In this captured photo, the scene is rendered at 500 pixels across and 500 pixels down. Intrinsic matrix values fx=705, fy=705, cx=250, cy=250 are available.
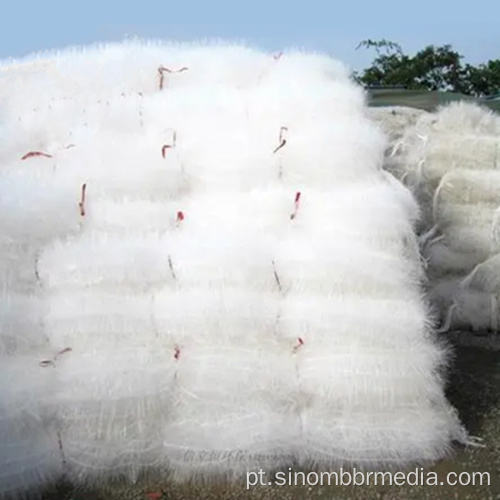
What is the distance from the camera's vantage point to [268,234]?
1.67m

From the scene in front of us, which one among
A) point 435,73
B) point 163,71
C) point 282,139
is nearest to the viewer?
point 282,139

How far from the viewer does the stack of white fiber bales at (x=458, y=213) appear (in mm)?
2115

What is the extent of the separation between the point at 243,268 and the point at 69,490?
640mm

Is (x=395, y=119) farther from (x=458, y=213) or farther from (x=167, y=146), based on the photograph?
(x=167, y=146)

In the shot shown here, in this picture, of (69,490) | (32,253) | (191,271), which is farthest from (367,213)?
(69,490)

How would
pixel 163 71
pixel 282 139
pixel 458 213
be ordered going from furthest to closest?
1. pixel 458 213
2. pixel 163 71
3. pixel 282 139

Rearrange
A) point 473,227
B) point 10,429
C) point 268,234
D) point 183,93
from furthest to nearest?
point 473,227, point 183,93, point 268,234, point 10,429

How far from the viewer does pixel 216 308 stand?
1.61 m

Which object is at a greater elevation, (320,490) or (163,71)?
(163,71)

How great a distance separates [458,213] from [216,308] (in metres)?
0.93

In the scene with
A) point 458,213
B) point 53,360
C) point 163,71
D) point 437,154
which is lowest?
point 53,360

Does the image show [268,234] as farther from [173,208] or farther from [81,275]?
[81,275]

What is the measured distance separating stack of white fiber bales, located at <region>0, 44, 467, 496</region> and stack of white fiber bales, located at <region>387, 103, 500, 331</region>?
0.43 m

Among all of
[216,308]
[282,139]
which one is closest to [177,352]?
[216,308]
